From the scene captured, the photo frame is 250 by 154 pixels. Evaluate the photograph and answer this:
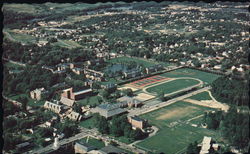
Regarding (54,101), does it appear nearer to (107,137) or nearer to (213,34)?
(107,137)

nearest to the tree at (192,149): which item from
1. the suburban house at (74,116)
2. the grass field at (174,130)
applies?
the grass field at (174,130)

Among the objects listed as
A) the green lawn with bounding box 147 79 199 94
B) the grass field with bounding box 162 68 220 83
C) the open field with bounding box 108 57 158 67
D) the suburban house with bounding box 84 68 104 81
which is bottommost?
the grass field with bounding box 162 68 220 83

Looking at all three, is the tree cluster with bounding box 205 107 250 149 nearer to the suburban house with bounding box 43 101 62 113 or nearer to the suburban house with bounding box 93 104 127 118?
the suburban house with bounding box 93 104 127 118

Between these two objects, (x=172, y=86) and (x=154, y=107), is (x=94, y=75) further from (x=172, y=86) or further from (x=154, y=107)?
(x=154, y=107)

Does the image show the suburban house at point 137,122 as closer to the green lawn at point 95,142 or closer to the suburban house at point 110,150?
the green lawn at point 95,142

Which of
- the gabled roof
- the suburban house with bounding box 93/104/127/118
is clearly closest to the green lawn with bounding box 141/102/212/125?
the suburban house with bounding box 93/104/127/118

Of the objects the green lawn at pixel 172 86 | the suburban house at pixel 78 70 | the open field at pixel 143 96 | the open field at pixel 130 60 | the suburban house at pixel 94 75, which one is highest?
the suburban house at pixel 78 70

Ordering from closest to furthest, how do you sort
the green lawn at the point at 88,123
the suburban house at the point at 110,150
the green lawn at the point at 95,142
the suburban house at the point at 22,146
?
1. the suburban house at the point at 110,150
2. the suburban house at the point at 22,146
3. the green lawn at the point at 95,142
4. the green lawn at the point at 88,123

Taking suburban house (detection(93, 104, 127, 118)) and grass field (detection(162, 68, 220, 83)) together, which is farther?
grass field (detection(162, 68, 220, 83))
